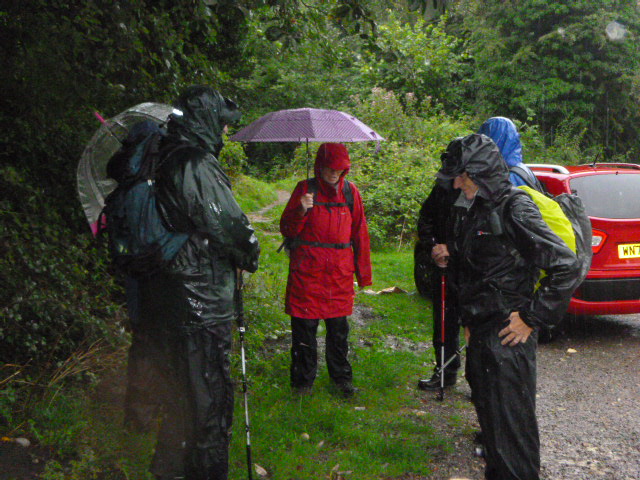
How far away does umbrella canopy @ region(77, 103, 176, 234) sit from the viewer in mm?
4586

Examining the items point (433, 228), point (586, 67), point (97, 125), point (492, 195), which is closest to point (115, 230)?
point (492, 195)

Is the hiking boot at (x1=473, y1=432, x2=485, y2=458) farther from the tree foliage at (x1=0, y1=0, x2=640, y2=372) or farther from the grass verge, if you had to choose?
the tree foliage at (x1=0, y1=0, x2=640, y2=372)

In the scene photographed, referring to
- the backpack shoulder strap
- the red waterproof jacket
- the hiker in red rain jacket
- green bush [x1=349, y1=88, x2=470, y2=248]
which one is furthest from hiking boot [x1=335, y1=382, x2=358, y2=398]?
green bush [x1=349, y1=88, x2=470, y2=248]

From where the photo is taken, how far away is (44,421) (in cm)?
399

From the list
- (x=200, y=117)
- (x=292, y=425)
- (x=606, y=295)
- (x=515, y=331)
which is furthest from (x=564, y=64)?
(x=200, y=117)

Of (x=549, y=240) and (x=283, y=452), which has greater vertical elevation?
(x=549, y=240)

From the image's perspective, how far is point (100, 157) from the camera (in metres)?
4.67

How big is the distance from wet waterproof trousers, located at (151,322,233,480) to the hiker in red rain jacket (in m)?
1.84

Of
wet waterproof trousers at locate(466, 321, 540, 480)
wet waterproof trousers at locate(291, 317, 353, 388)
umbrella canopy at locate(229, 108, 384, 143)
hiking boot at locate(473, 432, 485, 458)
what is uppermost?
umbrella canopy at locate(229, 108, 384, 143)

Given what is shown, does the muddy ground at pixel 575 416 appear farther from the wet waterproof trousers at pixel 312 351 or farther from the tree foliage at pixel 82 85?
the tree foliage at pixel 82 85

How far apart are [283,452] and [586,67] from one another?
2324cm

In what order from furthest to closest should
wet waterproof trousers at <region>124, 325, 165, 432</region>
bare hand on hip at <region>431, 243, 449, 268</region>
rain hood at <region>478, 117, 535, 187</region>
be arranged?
1. bare hand on hip at <region>431, 243, 449, 268</region>
2. rain hood at <region>478, 117, 535, 187</region>
3. wet waterproof trousers at <region>124, 325, 165, 432</region>

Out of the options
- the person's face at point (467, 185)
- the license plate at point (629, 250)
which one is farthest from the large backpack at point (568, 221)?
the license plate at point (629, 250)

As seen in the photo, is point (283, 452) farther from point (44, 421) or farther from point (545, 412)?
point (545, 412)
